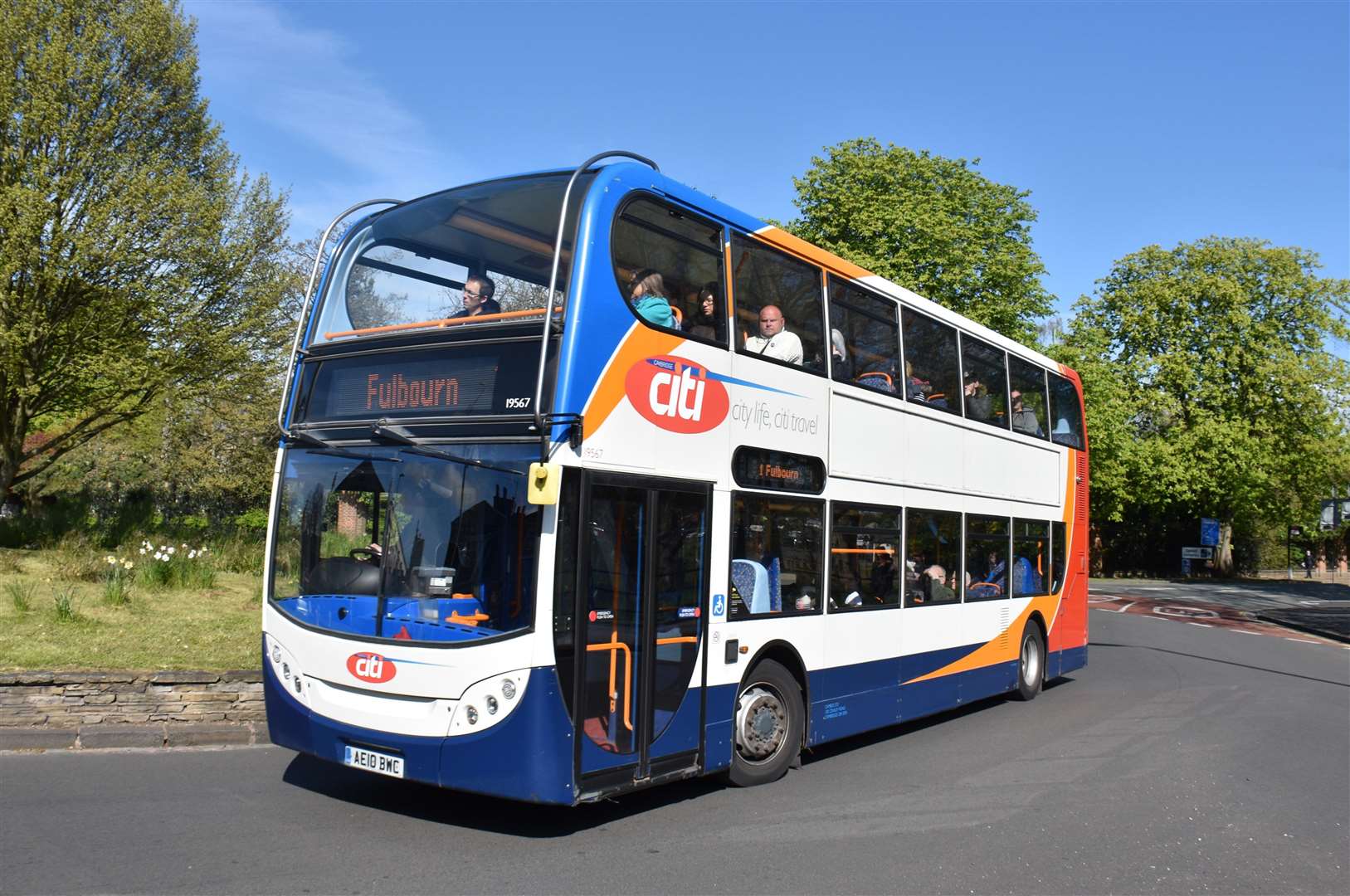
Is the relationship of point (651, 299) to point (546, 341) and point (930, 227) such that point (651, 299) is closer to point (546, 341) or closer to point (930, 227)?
point (546, 341)

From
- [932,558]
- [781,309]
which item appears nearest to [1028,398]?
[932,558]

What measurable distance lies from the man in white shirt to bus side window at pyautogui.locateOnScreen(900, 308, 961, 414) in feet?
6.78

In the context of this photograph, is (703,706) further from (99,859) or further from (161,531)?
(161,531)

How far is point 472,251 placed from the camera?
7.42m

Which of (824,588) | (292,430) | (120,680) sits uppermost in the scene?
(292,430)

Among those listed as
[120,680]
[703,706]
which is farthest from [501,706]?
[120,680]

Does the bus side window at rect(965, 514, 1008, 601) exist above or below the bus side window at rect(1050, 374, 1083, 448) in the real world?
below

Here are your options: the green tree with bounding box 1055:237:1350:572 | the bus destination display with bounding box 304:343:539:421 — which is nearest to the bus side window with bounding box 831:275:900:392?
the bus destination display with bounding box 304:343:539:421

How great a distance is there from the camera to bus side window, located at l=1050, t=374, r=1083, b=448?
14.2m

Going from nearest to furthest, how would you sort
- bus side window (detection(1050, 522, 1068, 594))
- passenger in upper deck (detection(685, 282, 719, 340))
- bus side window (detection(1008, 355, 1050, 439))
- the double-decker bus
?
Answer: the double-decker bus → passenger in upper deck (detection(685, 282, 719, 340)) → bus side window (detection(1008, 355, 1050, 439)) → bus side window (detection(1050, 522, 1068, 594))

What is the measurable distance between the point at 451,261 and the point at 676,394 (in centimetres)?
195

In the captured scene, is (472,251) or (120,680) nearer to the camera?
(472,251)

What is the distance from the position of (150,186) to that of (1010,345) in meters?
13.9

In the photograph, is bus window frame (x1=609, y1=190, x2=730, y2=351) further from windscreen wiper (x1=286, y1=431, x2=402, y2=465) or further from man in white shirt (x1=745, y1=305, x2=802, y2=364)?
windscreen wiper (x1=286, y1=431, x2=402, y2=465)
